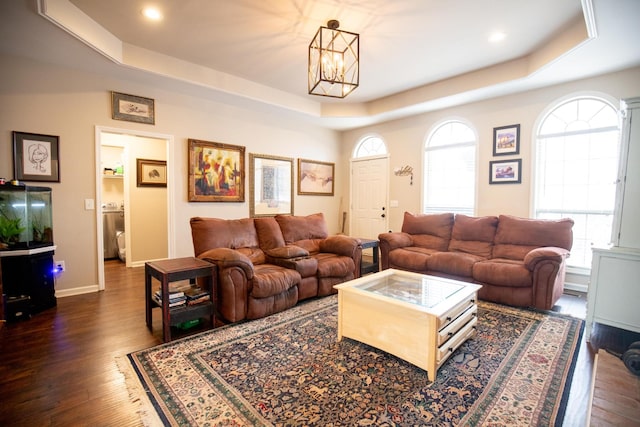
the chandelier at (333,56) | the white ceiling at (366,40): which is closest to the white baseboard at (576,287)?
the white ceiling at (366,40)

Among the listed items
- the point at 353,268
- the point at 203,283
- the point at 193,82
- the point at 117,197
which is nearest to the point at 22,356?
the point at 203,283

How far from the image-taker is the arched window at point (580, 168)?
3732 mm

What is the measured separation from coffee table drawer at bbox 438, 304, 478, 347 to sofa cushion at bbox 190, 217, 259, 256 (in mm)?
2340

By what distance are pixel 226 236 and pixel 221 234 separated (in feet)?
0.21

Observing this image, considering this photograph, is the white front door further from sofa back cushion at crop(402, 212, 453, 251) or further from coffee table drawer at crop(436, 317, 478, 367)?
coffee table drawer at crop(436, 317, 478, 367)

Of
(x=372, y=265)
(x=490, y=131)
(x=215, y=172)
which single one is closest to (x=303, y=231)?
(x=372, y=265)

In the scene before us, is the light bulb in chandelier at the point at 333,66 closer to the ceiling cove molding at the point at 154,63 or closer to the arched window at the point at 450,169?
the ceiling cove molding at the point at 154,63

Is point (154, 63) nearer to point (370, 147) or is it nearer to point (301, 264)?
point (301, 264)

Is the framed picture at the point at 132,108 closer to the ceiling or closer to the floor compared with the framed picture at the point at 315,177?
closer to the ceiling

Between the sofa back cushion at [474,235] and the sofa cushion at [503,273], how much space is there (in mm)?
466

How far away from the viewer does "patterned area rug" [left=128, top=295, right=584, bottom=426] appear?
1.61 metres

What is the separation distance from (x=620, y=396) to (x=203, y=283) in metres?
3.15

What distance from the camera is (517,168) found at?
4.35m

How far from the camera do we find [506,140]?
445 cm
